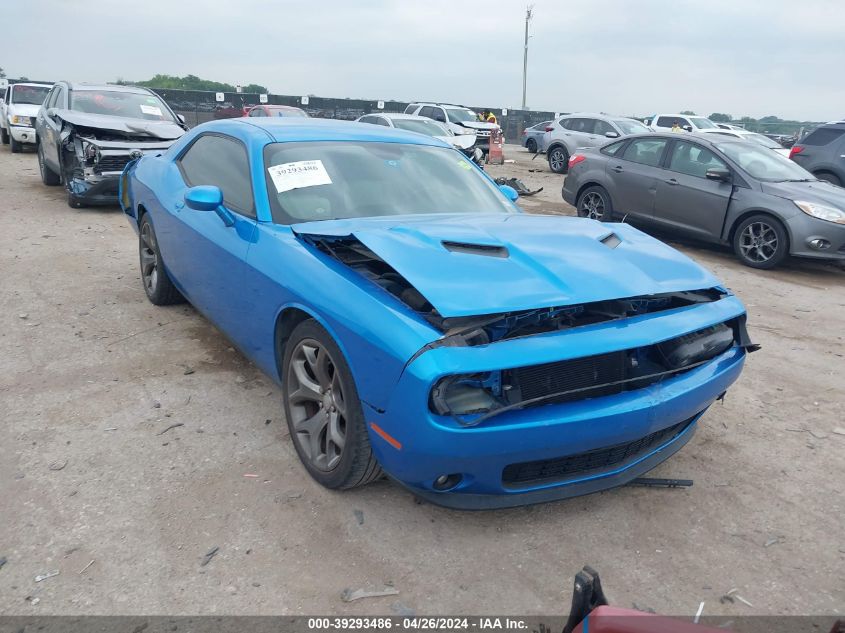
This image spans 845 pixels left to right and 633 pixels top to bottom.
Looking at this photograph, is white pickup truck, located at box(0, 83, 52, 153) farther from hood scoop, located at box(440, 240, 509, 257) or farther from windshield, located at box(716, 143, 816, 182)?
hood scoop, located at box(440, 240, 509, 257)

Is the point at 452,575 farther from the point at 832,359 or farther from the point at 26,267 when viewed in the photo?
the point at 26,267

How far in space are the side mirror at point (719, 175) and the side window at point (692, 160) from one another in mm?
201

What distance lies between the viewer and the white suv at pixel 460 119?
64.3 feet

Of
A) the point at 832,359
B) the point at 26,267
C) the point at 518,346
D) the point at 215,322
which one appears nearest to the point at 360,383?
the point at 518,346

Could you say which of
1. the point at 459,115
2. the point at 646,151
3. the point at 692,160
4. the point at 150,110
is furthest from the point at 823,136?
the point at 150,110

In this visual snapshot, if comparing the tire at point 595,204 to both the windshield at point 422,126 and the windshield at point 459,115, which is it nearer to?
the windshield at point 422,126

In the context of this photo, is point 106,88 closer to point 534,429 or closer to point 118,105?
point 118,105

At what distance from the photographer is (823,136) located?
41.7 feet

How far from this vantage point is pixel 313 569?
2.46m

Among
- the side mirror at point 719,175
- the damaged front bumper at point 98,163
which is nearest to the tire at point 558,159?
the side mirror at point 719,175

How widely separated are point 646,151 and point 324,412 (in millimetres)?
7564

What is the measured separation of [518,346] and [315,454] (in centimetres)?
114

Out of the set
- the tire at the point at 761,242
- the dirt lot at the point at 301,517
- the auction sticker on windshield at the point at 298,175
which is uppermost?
the auction sticker on windshield at the point at 298,175

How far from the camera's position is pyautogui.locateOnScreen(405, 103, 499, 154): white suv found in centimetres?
1959
